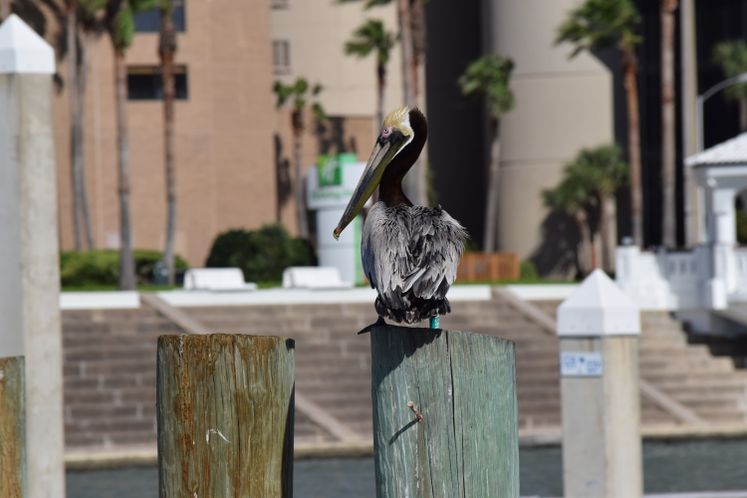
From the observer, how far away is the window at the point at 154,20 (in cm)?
5050

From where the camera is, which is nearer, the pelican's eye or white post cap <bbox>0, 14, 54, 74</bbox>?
the pelican's eye

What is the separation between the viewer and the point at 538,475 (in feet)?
78.7

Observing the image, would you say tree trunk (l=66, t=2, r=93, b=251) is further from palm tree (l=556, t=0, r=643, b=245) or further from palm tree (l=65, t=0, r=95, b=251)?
palm tree (l=556, t=0, r=643, b=245)

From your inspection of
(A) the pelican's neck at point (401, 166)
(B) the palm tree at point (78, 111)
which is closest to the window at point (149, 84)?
(B) the palm tree at point (78, 111)

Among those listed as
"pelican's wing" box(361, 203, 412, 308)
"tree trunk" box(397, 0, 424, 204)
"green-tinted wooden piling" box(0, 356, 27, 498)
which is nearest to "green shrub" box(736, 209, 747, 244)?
"tree trunk" box(397, 0, 424, 204)

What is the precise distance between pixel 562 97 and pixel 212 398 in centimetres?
5560

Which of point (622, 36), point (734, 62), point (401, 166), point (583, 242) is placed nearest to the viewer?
point (401, 166)

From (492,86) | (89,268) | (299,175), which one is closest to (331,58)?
(299,175)

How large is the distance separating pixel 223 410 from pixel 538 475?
1970 centimetres

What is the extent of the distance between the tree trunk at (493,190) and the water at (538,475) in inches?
1131

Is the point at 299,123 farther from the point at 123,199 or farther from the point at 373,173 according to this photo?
the point at 373,173

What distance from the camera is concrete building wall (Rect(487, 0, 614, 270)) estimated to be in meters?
59.4

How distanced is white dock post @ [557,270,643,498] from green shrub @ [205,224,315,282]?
30.3 m

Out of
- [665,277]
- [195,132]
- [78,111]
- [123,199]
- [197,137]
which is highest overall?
[78,111]
